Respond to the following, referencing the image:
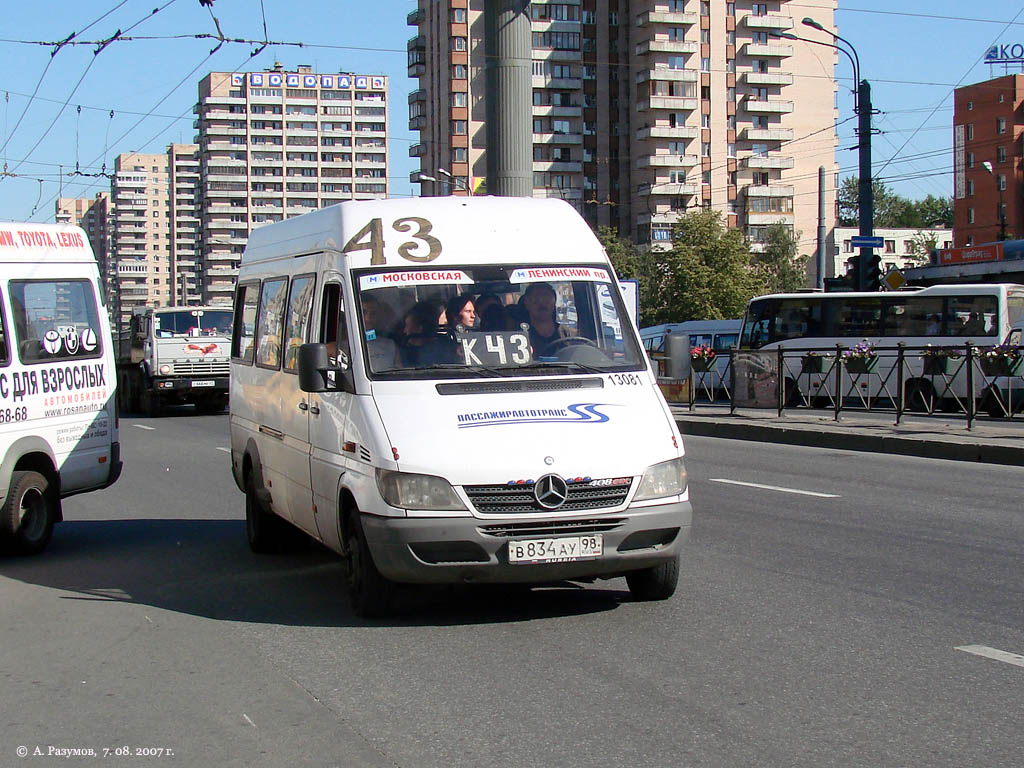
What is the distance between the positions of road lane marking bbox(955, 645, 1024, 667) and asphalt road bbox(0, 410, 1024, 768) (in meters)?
0.04

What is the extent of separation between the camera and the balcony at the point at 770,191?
4195 inches

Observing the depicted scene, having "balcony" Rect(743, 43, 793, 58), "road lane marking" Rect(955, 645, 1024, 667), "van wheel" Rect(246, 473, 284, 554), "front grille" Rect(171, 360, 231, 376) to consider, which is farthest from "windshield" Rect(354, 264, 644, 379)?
"balcony" Rect(743, 43, 793, 58)

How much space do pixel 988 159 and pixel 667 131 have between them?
24.3 meters

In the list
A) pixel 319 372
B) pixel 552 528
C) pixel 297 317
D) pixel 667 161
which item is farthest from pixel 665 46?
pixel 552 528

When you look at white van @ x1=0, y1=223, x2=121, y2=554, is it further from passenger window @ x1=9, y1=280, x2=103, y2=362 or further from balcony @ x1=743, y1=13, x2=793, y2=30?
balcony @ x1=743, y1=13, x2=793, y2=30

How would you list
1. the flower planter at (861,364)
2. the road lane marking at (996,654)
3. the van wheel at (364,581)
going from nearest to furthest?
the road lane marking at (996,654) < the van wheel at (364,581) < the flower planter at (861,364)

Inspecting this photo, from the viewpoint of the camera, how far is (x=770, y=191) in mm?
106938

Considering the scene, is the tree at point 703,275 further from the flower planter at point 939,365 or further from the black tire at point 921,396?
the flower planter at point 939,365

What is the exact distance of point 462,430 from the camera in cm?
652

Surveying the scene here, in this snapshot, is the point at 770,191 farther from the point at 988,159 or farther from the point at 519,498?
the point at 519,498

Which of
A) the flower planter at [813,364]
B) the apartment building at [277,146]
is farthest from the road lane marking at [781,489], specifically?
the apartment building at [277,146]

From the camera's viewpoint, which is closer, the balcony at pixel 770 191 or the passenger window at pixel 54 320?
the passenger window at pixel 54 320

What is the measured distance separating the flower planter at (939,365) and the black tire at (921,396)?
210 mm

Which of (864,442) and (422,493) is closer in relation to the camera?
(422,493)
